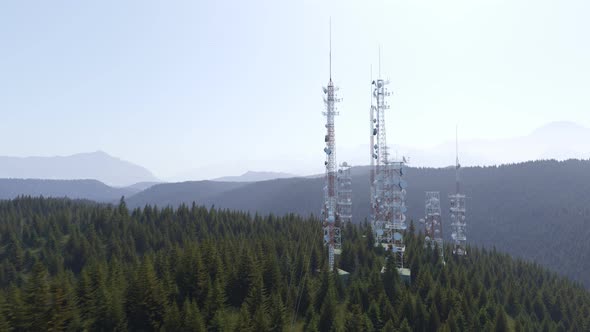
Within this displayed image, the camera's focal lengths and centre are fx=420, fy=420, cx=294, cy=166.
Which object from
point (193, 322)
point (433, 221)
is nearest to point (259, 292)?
A: point (193, 322)

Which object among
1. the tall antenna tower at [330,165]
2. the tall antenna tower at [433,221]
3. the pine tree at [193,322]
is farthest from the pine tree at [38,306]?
the tall antenna tower at [433,221]

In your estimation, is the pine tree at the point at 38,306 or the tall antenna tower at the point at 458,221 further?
the tall antenna tower at the point at 458,221

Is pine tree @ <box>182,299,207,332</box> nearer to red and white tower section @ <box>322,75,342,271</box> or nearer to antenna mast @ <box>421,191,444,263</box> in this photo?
red and white tower section @ <box>322,75,342,271</box>

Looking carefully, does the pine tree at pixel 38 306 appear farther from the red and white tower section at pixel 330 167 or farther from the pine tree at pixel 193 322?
the red and white tower section at pixel 330 167

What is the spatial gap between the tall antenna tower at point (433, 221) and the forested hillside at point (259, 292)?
3410 millimetres

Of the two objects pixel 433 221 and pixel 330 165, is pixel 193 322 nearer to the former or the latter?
pixel 330 165

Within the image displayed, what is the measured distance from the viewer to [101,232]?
120062mm

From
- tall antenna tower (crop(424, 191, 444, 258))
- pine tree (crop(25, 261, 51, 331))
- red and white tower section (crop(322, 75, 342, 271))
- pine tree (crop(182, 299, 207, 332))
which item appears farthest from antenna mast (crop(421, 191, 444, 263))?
pine tree (crop(25, 261, 51, 331))

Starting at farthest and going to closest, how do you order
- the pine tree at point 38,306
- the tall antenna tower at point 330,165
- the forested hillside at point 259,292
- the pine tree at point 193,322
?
the tall antenna tower at point 330,165, the forested hillside at point 259,292, the pine tree at point 193,322, the pine tree at point 38,306

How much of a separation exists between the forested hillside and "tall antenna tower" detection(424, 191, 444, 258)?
11.2 feet

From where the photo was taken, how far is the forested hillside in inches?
1812

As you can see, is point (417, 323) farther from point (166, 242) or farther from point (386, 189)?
point (166, 242)

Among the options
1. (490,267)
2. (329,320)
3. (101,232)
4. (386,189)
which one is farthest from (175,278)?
(490,267)

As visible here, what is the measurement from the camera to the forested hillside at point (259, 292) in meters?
46.0
